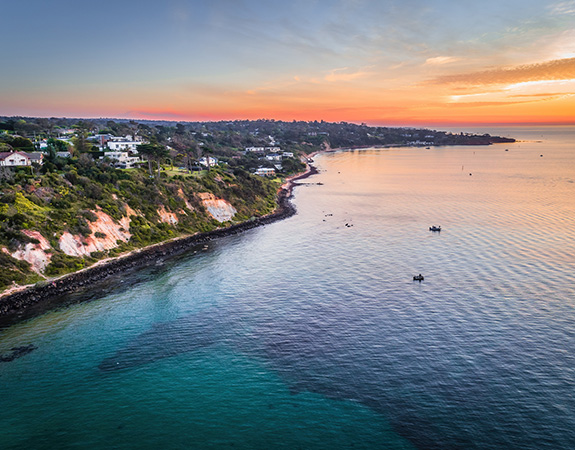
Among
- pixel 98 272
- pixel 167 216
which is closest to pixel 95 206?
pixel 167 216

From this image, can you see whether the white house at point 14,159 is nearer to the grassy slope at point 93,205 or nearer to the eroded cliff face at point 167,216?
the grassy slope at point 93,205

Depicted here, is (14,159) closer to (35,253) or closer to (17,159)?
(17,159)

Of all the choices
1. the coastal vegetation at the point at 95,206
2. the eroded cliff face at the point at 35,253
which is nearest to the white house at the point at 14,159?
the coastal vegetation at the point at 95,206

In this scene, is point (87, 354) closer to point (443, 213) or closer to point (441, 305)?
point (441, 305)

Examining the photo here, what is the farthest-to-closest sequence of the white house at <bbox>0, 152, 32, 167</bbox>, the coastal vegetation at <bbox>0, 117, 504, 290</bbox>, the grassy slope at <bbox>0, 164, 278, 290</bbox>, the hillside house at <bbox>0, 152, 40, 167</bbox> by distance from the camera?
the hillside house at <bbox>0, 152, 40, 167</bbox>
the white house at <bbox>0, 152, 32, 167</bbox>
the grassy slope at <bbox>0, 164, 278, 290</bbox>
the coastal vegetation at <bbox>0, 117, 504, 290</bbox>

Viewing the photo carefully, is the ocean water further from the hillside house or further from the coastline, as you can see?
the hillside house

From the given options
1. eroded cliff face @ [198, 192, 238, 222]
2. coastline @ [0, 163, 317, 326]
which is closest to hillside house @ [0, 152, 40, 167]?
coastline @ [0, 163, 317, 326]

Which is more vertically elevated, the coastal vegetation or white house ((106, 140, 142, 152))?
white house ((106, 140, 142, 152))
